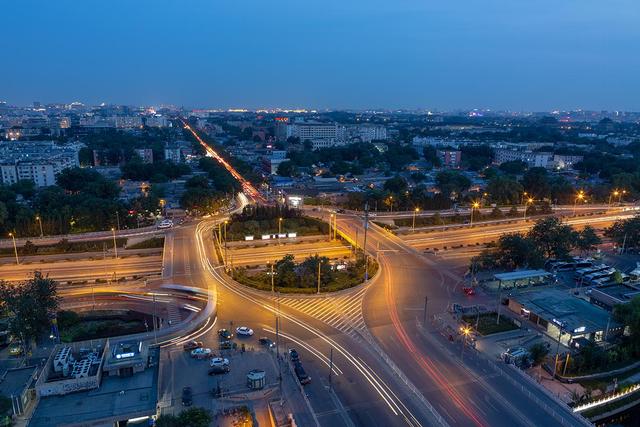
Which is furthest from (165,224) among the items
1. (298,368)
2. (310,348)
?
(298,368)

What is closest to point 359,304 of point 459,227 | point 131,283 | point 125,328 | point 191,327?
point 191,327

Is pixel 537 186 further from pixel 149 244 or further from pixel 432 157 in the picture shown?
pixel 149 244

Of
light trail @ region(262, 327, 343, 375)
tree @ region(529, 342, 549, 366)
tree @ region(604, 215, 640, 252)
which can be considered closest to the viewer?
light trail @ region(262, 327, 343, 375)

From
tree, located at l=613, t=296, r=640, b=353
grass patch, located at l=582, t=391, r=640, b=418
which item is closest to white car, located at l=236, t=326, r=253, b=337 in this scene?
grass patch, located at l=582, t=391, r=640, b=418

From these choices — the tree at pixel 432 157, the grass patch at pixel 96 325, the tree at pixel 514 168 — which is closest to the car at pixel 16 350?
the grass patch at pixel 96 325

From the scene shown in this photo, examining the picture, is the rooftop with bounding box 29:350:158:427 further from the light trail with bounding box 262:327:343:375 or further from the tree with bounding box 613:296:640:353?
the tree with bounding box 613:296:640:353

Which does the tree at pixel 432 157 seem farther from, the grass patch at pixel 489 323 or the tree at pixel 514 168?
the grass patch at pixel 489 323
